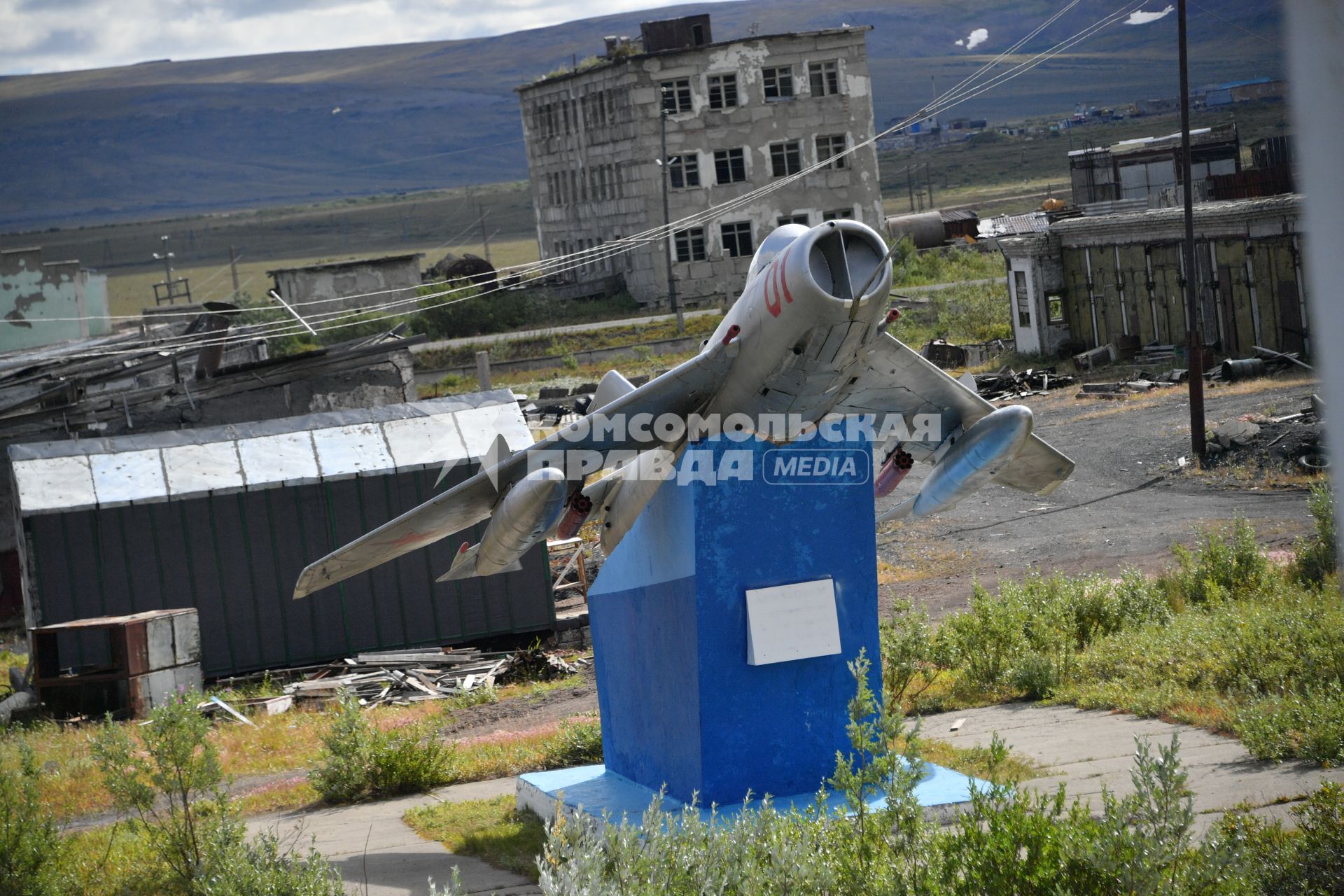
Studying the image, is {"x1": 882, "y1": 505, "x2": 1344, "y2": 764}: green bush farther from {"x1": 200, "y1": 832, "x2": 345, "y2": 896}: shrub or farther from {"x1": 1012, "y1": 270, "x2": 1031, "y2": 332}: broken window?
{"x1": 1012, "y1": 270, "x2": 1031, "y2": 332}: broken window

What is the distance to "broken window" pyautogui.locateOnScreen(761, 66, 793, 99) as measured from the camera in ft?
218

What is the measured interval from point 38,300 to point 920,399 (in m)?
46.3

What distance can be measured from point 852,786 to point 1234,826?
222 cm

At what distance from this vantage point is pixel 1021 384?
40688mm

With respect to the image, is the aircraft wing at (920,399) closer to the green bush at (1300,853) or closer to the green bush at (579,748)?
the green bush at (1300,853)

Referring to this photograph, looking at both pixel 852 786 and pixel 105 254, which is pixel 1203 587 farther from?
pixel 105 254

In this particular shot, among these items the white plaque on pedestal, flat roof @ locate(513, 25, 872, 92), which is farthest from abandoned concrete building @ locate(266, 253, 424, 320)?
the white plaque on pedestal

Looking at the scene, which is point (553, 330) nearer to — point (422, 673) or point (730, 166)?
point (730, 166)

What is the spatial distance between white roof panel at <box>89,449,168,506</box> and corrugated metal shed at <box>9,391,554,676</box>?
0.03 meters

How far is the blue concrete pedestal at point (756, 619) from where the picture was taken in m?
10.6

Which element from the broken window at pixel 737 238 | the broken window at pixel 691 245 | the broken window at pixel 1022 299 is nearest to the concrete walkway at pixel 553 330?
the broken window at pixel 691 245

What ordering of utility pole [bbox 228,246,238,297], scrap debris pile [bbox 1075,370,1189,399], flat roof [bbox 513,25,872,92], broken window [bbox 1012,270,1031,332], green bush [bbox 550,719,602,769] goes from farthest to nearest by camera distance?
utility pole [bbox 228,246,238,297] → flat roof [bbox 513,25,872,92] → broken window [bbox 1012,270,1031,332] → scrap debris pile [bbox 1075,370,1189,399] → green bush [bbox 550,719,602,769]

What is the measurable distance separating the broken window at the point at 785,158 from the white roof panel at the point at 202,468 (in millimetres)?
49381

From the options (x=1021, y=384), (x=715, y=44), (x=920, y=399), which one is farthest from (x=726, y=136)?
(x=920, y=399)
